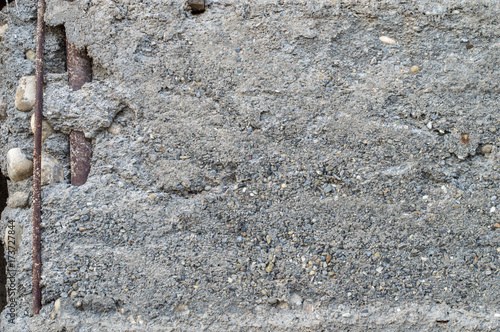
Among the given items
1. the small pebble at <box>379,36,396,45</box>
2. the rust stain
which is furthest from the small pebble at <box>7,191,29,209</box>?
the rust stain

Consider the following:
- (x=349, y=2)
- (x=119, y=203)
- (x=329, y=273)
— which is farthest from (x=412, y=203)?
(x=119, y=203)

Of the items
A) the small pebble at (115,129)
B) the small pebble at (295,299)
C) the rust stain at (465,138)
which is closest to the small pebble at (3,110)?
the small pebble at (115,129)

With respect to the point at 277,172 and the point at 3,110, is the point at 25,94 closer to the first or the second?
the point at 3,110

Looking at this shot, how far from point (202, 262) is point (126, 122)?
1.65 ft

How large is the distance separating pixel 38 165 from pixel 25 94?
0.25 meters

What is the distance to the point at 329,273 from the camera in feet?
3.91

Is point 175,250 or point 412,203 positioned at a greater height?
point 412,203

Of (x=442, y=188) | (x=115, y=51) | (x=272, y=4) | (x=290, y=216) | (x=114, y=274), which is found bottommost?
(x=114, y=274)

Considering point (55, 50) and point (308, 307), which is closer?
point (308, 307)

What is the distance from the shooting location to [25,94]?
1308mm

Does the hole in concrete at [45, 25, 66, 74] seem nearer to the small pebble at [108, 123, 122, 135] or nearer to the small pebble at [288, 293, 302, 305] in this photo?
the small pebble at [108, 123, 122, 135]

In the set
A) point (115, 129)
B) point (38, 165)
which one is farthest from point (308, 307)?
point (38, 165)

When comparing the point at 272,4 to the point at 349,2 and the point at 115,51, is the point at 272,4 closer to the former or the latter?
the point at 349,2

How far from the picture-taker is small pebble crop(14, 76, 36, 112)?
1.31 metres
